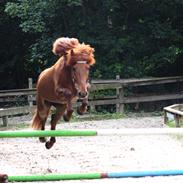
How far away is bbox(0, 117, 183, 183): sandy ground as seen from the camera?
24.6ft

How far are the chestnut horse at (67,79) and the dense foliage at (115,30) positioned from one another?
42.0 feet

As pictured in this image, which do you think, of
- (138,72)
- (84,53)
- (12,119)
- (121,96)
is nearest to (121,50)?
(138,72)

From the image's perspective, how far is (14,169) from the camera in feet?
25.3

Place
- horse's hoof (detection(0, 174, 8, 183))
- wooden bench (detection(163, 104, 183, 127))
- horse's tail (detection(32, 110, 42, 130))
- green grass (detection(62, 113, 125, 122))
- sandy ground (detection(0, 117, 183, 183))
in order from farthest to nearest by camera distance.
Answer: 1. green grass (detection(62, 113, 125, 122))
2. wooden bench (detection(163, 104, 183, 127))
3. sandy ground (detection(0, 117, 183, 183))
4. horse's tail (detection(32, 110, 42, 130))
5. horse's hoof (detection(0, 174, 8, 183))

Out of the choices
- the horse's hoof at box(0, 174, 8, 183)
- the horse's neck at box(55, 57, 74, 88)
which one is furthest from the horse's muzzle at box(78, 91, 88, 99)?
the horse's hoof at box(0, 174, 8, 183)

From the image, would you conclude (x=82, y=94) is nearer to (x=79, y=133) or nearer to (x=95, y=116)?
(x=79, y=133)

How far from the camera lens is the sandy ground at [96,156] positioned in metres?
7.49

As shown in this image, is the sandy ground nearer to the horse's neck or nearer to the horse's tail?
the horse's tail

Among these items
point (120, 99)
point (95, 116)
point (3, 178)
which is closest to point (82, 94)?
point (3, 178)

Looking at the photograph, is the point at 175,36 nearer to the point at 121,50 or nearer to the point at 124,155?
the point at 121,50

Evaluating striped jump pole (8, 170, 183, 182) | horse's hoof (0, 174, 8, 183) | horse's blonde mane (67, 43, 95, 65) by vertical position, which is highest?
horse's blonde mane (67, 43, 95, 65)

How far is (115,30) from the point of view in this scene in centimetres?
1838

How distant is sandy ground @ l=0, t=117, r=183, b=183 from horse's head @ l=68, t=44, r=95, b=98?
3.28 meters

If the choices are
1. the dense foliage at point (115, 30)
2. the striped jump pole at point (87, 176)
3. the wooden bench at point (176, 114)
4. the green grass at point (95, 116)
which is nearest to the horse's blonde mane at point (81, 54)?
the striped jump pole at point (87, 176)
